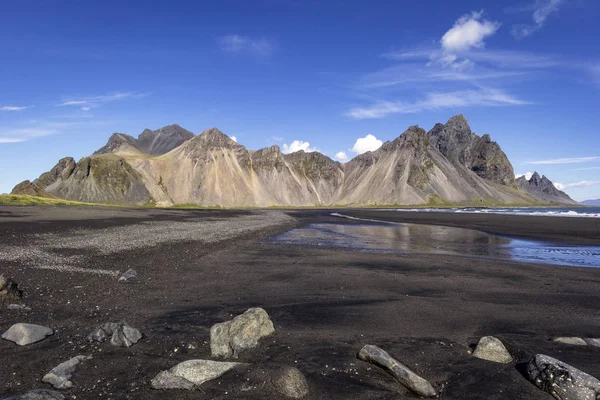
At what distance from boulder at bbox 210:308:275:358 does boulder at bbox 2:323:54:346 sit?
351 centimetres

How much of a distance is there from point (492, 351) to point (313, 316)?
4318 mm

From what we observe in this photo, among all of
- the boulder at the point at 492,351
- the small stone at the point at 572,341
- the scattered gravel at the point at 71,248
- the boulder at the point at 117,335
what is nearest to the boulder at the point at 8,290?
the scattered gravel at the point at 71,248

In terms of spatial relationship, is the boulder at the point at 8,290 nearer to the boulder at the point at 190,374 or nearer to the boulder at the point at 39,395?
the boulder at the point at 39,395

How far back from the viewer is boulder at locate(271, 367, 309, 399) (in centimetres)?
592

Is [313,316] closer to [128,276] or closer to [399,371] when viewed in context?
[399,371]

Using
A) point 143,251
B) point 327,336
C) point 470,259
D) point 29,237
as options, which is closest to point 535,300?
point 327,336

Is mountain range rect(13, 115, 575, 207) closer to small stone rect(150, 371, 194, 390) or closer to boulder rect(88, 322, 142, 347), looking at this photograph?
boulder rect(88, 322, 142, 347)

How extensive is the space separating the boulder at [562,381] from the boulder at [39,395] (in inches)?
280

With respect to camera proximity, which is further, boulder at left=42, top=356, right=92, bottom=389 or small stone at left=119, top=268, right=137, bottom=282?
small stone at left=119, top=268, right=137, bottom=282

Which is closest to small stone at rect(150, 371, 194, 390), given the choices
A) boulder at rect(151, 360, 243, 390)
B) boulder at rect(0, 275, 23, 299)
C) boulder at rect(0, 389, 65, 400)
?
boulder at rect(151, 360, 243, 390)

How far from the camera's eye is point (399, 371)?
641 centimetres

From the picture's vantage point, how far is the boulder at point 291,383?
592 cm

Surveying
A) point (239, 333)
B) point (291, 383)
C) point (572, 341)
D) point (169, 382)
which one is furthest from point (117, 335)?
point (572, 341)

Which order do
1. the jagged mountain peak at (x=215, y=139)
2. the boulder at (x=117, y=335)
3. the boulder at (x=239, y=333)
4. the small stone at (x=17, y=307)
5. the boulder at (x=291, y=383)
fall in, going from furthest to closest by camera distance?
1. the jagged mountain peak at (x=215, y=139)
2. the small stone at (x=17, y=307)
3. the boulder at (x=117, y=335)
4. the boulder at (x=239, y=333)
5. the boulder at (x=291, y=383)
